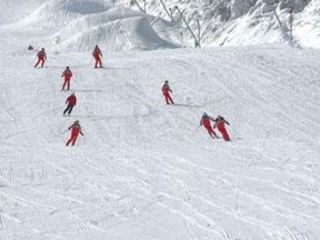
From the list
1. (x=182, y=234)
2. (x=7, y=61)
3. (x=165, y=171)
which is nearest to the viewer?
(x=182, y=234)

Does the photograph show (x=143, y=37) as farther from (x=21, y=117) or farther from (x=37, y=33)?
(x=21, y=117)

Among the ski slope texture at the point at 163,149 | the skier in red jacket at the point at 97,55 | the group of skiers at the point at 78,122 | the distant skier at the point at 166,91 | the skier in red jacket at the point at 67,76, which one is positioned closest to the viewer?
the ski slope texture at the point at 163,149

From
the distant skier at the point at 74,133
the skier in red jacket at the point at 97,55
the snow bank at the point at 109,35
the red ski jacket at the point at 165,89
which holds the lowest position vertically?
the snow bank at the point at 109,35

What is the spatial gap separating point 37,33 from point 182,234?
5406 centimetres

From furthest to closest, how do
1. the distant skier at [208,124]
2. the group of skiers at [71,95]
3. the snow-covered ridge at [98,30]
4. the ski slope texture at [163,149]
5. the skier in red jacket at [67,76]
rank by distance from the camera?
the snow-covered ridge at [98,30] < the skier in red jacket at [67,76] < the distant skier at [208,124] < the group of skiers at [71,95] < the ski slope texture at [163,149]

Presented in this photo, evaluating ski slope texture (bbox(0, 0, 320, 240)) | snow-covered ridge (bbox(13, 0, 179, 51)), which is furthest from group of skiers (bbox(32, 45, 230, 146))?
snow-covered ridge (bbox(13, 0, 179, 51))

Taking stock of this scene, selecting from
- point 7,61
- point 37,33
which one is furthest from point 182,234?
point 37,33

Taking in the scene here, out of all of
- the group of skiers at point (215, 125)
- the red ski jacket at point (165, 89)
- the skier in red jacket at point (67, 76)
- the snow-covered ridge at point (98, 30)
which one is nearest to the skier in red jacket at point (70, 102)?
the skier in red jacket at point (67, 76)

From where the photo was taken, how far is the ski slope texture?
1505cm

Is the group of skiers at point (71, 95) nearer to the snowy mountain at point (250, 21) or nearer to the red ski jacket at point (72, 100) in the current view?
the red ski jacket at point (72, 100)

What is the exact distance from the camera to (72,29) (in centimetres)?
6456

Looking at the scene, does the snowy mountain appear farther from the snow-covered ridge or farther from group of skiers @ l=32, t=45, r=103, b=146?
group of skiers @ l=32, t=45, r=103, b=146

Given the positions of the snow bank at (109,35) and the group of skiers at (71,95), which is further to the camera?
the snow bank at (109,35)

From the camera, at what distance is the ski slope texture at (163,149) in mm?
15055
